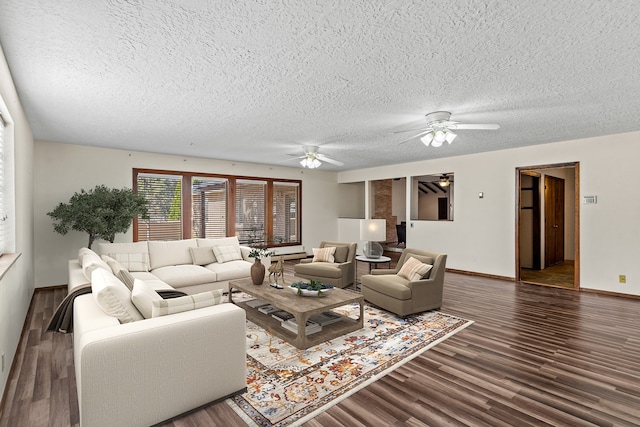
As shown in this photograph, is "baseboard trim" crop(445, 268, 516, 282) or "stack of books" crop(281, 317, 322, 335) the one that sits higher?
"stack of books" crop(281, 317, 322, 335)

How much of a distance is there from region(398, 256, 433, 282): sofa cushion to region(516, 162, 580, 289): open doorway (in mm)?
3244

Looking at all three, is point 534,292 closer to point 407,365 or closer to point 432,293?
point 432,293

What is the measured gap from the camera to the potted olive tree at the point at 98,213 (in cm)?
502

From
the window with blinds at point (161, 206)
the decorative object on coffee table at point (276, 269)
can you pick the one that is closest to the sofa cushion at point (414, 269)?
the decorative object on coffee table at point (276, 269)

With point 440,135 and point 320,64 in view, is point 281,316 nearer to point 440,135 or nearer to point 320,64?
point 320,64

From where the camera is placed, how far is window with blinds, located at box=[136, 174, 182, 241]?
21.5ft

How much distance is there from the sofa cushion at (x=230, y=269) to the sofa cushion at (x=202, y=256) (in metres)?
0.10

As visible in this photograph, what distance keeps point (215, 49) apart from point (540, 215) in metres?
7.76

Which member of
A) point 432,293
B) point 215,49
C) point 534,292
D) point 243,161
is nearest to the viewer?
point 215,49

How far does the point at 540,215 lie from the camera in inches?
290

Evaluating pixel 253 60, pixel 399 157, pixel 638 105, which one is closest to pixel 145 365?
pixel 253 60

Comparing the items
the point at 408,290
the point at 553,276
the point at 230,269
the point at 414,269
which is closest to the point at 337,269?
the point at 414,269

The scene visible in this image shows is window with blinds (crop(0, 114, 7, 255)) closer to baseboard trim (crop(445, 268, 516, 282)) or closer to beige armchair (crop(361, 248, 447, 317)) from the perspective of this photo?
beige armchair (crop(361, 248, 447, 317))

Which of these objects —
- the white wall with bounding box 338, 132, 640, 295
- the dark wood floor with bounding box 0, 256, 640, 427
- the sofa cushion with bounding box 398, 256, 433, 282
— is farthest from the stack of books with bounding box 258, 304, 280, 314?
the white wall with bounding box 338, 132, 640, 295
